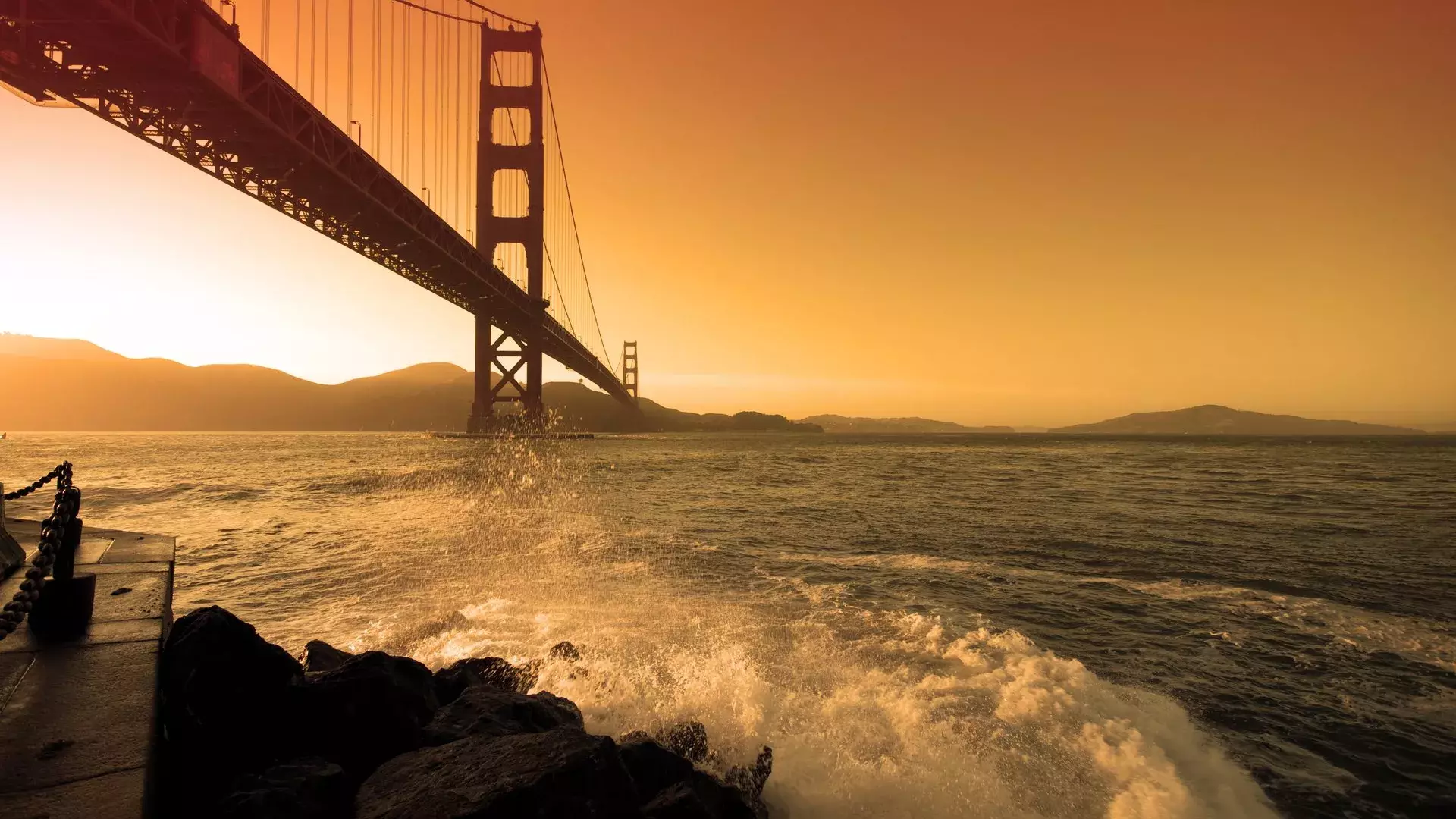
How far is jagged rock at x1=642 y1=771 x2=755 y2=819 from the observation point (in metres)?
3.12

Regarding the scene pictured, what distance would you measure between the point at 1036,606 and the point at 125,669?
800 cm

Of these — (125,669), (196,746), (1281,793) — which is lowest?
(1281,793)

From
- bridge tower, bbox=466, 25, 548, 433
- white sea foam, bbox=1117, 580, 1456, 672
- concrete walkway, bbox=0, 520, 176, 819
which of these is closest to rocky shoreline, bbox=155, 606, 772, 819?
concrete walkway, bbox=0, 520, 176, 819

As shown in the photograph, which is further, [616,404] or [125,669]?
[616,404]

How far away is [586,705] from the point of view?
16.4 feet

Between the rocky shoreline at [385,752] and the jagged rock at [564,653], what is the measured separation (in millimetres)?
1208

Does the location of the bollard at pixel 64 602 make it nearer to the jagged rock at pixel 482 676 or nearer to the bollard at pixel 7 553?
the bollard at pixel 7 553

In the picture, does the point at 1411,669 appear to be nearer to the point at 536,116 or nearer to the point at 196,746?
the point at 196,746

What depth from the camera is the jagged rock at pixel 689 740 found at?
13.9 ft

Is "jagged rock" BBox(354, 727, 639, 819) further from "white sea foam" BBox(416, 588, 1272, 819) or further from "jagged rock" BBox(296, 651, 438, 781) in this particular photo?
"white sea foam" BBox(416, 588, 1272, 819)

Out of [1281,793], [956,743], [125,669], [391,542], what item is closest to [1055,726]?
[956,743]

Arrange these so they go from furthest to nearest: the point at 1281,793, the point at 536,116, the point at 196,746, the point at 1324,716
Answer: the point at 536,116 < the point at 1324,716 < the point at 1281,793 < the point at 196,746

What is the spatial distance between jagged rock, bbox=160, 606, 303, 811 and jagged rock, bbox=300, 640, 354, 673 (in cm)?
119

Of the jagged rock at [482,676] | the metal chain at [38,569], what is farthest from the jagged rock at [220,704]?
the jagged rock at [482,676]
